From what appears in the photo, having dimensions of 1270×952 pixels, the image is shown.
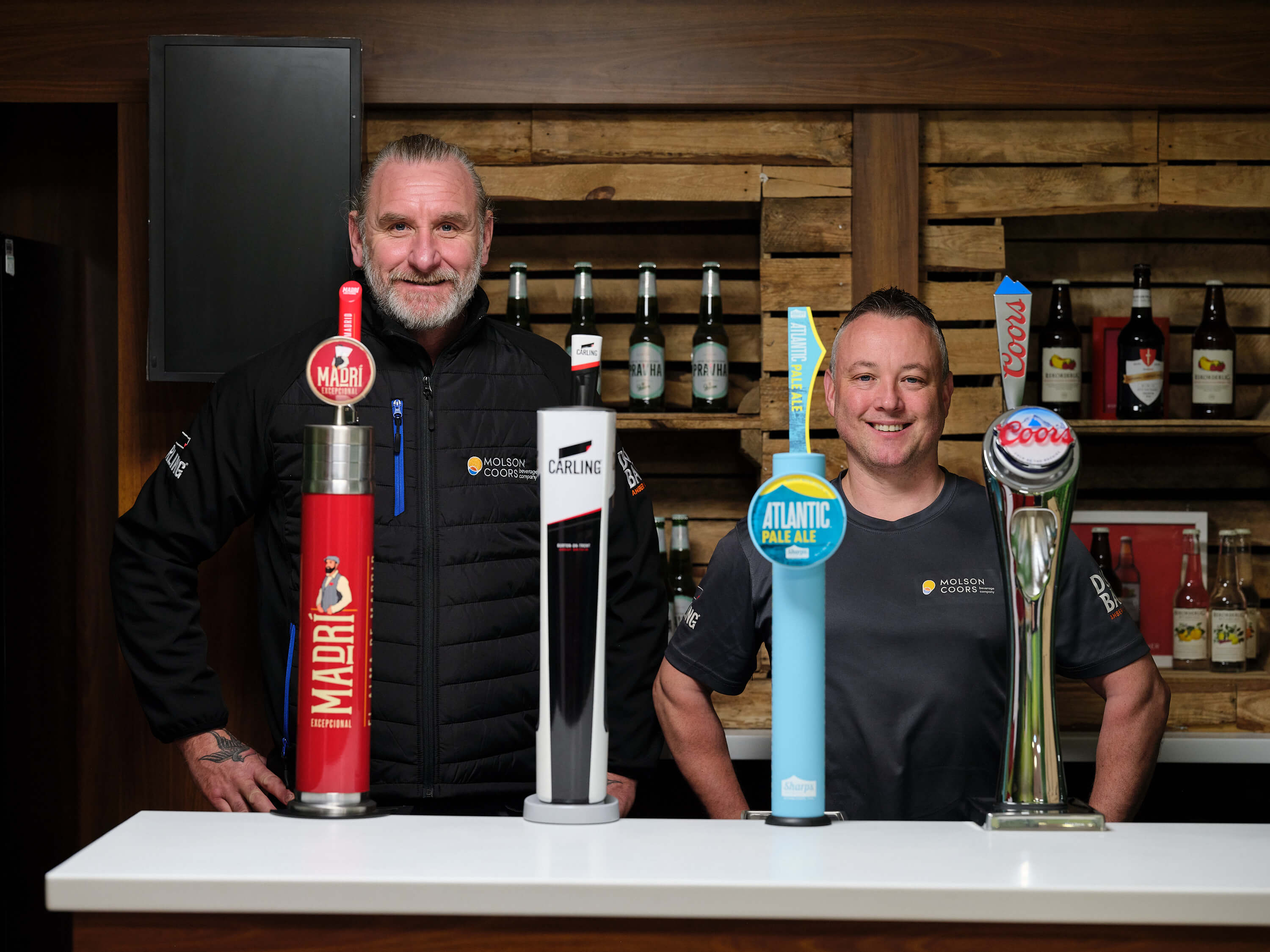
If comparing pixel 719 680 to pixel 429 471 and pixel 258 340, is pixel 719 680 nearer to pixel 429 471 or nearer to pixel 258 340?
pixel 429 471

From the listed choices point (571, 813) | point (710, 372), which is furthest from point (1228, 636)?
point (571, 813)

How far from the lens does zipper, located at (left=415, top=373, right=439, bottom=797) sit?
1.63 meters

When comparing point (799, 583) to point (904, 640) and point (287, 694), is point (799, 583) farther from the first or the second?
point (287, 694)

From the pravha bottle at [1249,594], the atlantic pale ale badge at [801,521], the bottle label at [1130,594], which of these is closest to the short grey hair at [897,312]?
the atlantic pale ale badge at [801,521]

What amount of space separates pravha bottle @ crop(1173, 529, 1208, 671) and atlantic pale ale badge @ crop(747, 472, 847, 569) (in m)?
1.88

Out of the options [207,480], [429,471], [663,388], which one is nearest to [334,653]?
[429,471]

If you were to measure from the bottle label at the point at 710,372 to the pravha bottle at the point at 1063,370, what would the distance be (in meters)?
0.71

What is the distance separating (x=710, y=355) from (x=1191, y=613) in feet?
3.84

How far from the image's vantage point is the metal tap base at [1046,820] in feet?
3.05

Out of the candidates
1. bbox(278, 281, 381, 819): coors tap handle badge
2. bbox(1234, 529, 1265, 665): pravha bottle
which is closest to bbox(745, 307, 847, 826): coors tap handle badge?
bbox(278, 281, 381, 819): coors tap handle badge

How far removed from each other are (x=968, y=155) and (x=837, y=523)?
69.5 inches

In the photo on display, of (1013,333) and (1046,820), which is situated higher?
(1013,333)

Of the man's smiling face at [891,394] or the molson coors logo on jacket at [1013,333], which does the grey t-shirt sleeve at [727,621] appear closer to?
the man's smiling face at [891,394]

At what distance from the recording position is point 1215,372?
98.6 inches
